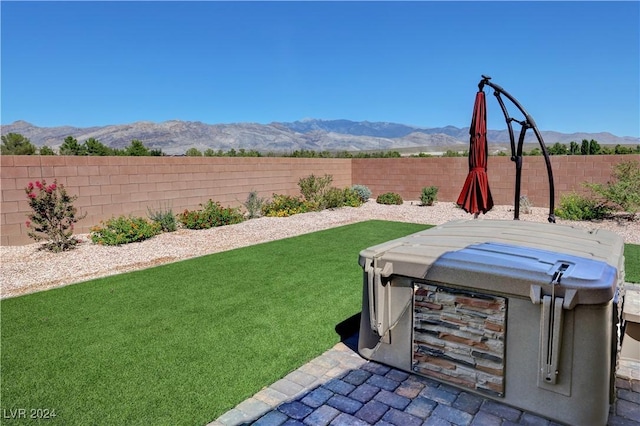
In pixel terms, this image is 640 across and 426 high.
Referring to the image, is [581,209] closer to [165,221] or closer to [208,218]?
Answer: [208,218]

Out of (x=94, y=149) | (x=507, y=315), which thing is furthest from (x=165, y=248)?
(x=94, y=149)

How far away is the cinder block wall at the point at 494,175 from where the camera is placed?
1269 centimetres

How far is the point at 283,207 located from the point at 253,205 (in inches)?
41.1

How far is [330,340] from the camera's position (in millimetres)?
3809

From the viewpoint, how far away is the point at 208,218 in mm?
10414

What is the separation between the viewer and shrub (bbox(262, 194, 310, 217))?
12.5 meters

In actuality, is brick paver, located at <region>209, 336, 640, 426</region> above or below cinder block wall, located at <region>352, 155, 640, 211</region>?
below

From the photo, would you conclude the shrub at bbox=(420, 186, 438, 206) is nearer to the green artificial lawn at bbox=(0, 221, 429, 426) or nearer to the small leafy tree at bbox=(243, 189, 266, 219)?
the small leafy tree at bbox=(243, 189, 266, 219)

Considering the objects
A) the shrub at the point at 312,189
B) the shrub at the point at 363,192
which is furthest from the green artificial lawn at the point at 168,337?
the shrub at the point at 363,192

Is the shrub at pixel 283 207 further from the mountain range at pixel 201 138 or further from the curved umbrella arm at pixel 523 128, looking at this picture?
the mountain range at pixel 201 138

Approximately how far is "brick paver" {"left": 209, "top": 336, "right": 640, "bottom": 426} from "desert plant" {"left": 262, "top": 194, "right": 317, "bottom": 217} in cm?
938

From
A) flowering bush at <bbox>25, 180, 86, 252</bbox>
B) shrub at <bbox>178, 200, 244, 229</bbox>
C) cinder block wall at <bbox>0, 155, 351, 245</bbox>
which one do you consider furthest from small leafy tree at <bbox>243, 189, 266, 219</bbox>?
flowering bush at <bbox>25, 180, 86, 252</bbox>

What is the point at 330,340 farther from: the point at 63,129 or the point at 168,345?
the point at 63,129

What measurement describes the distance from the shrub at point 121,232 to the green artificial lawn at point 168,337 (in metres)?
2.35
